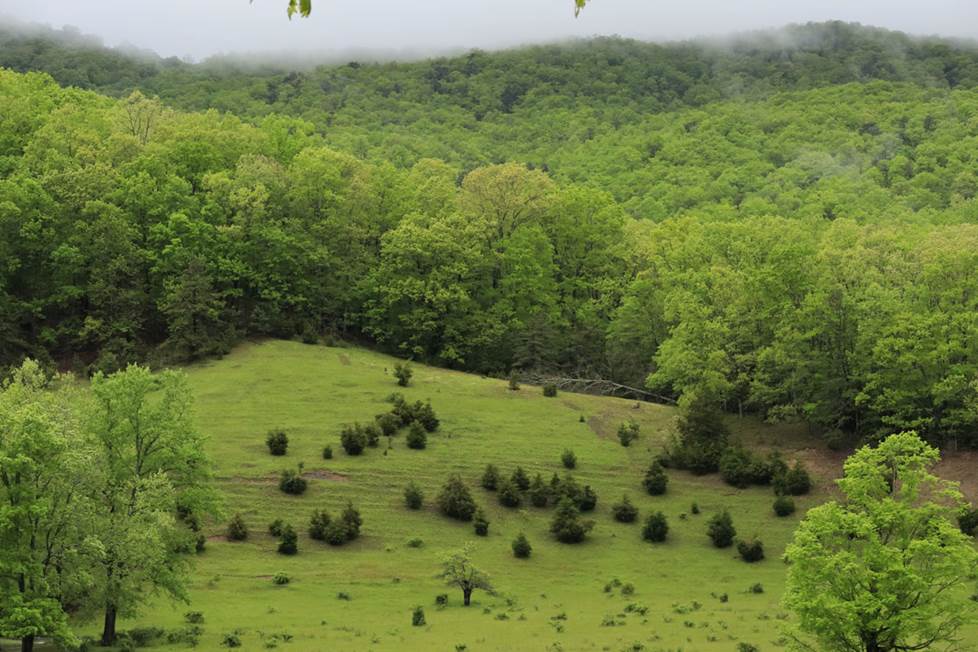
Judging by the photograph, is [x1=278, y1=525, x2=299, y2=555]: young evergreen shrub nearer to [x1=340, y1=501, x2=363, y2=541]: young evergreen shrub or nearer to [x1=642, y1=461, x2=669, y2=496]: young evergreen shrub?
[x1=340, y1=501, x2=363, y2=541]: young evergreen shrub

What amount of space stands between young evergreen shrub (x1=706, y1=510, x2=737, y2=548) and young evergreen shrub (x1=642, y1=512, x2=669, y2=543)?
242 cm

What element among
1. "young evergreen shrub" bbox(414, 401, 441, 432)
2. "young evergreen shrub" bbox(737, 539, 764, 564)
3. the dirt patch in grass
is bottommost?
"young evergreen shrub" bbox(737, 539, 764, 564)

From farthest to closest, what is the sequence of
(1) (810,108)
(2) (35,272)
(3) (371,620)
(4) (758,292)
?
(1) (810,108) → (2) (35,272) → (4) (758,292) → (3) (371,620)

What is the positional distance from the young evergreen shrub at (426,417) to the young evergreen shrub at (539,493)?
8.71 metres

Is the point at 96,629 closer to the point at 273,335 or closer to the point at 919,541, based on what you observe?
the point at 919,541

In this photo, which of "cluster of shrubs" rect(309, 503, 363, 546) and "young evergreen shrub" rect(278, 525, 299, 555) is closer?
"young evergreen shrub" rect(278, 525, 299, 555)

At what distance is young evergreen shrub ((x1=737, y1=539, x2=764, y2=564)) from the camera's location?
58062mm

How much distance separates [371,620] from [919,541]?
2197cm

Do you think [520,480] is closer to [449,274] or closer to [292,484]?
[292,484]

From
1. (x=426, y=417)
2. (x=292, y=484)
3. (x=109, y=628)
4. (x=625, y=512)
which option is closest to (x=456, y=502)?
(x=292, y=484)

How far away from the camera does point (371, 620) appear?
47.0m

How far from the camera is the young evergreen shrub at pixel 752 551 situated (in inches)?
2286

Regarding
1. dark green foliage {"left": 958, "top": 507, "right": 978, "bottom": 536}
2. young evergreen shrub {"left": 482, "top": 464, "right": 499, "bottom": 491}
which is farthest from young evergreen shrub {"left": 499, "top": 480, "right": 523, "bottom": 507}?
dark green foliage {"left": 958, "top": 507, "right": 978, "bottom": 536}

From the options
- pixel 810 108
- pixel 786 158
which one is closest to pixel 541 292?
pixel 786 158
